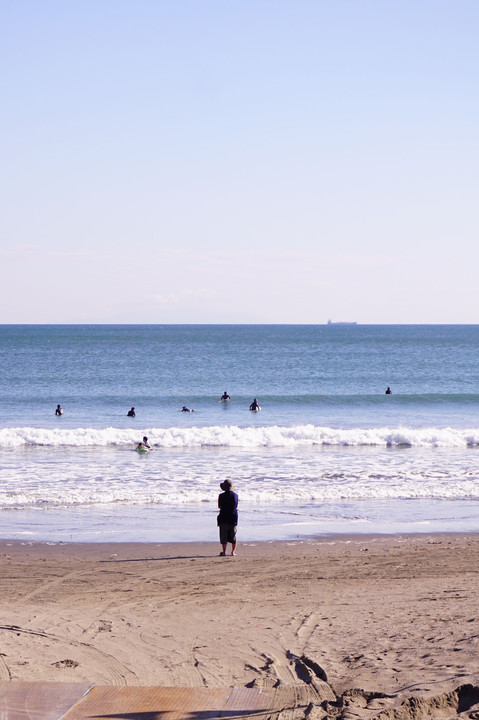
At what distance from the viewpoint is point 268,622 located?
8562 millimetres

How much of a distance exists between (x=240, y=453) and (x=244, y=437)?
3415 millimetres

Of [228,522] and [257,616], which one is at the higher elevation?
[228,522]

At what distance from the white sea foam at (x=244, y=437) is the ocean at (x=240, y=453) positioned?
3.1 inches

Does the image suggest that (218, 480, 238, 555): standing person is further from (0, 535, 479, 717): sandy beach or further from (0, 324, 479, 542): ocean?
(0, 324, 479, 542): ocean

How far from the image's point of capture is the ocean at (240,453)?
15203 mm

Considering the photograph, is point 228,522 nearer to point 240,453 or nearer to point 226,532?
point 226,532

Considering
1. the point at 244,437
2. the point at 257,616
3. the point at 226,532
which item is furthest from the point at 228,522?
the point at 244,437

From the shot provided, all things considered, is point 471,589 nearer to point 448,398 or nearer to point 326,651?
point 326,651

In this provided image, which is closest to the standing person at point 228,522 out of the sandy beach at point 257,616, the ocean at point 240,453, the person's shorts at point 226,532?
the person's shorts at point 226,532

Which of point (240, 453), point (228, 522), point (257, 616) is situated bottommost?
point (240, 453)

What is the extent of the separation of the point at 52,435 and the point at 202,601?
2065 cm

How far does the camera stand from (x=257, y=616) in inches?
348

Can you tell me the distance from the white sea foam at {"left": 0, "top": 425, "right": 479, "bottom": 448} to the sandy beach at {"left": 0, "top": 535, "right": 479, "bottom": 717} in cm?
1453

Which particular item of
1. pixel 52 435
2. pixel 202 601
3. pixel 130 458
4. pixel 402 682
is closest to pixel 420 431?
pixel 130 458
